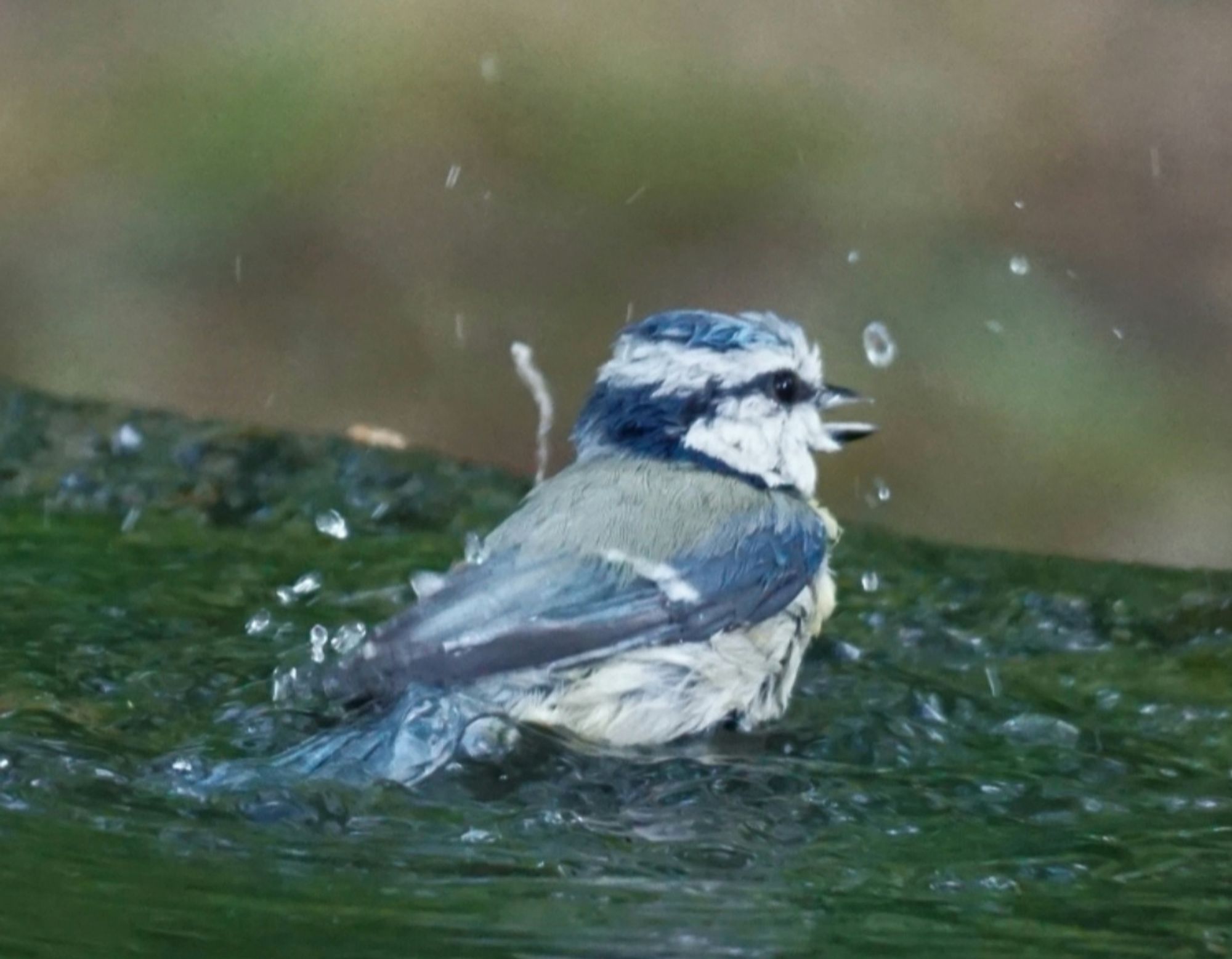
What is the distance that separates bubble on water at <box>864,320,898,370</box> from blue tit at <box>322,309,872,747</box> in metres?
2.49

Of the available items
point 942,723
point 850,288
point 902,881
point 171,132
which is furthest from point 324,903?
point 171,132

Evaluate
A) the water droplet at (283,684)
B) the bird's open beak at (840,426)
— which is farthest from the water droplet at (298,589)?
the bird's open beak at (840,426)

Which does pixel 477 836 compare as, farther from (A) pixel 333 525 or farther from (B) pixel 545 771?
(A) pixel 333 525

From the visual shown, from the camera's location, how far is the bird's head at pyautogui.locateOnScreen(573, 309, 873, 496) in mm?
4109

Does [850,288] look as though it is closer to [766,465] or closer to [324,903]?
[766,465]

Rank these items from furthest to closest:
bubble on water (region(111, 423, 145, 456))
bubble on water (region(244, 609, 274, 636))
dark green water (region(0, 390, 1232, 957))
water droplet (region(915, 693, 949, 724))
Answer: bubble on water (region(111, 423, 145, 456)) → bubble on water (region(244, 609, 274, 636)) → water droplet (region(915, 693, 949, 724)) → dark green water (region(0, 390, 1232, 957))

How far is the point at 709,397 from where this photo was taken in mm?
4133

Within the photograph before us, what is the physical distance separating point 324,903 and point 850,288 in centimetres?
507

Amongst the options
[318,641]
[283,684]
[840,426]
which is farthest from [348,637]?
[840,426]

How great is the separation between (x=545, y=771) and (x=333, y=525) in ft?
5.57

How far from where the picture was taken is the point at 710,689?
3.88 m

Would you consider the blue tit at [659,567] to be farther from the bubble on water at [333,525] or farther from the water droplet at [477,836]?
the bubble on water at [333,525]

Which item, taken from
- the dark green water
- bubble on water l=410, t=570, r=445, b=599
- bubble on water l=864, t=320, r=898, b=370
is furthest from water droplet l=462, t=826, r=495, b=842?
bubble on water l=864, t=320, r=898, b=370

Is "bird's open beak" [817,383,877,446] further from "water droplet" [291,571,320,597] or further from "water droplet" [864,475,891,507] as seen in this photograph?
"water droplet" [864,475,891,507]
